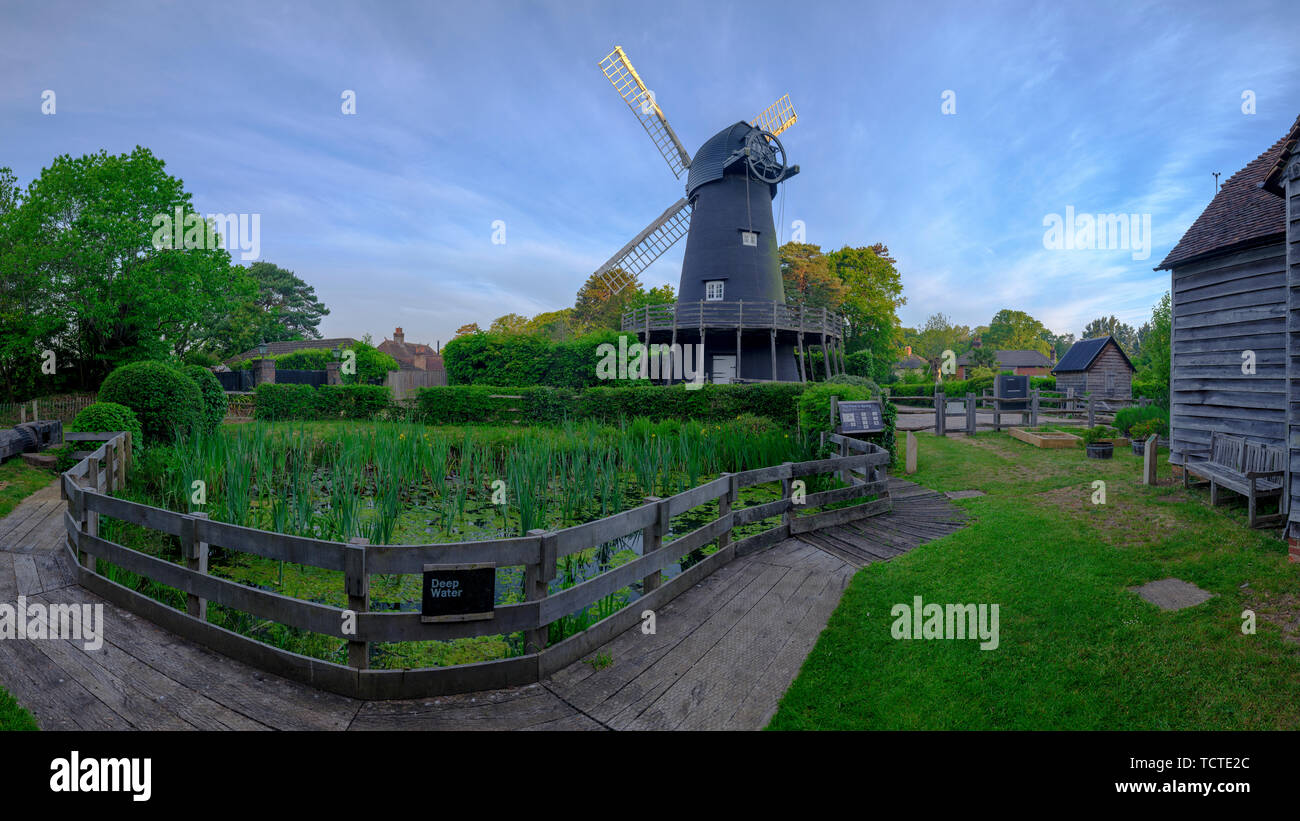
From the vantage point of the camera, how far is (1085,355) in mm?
33625

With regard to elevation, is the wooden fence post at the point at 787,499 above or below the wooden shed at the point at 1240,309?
below

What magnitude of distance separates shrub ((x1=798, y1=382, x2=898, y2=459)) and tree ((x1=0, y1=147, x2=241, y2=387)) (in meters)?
19.4

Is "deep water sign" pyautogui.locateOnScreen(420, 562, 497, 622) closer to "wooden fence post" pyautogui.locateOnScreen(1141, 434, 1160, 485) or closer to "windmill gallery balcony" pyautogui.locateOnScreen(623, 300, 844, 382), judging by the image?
"wooden fence post" pyautogui.locateOnScreen(1141, 434, 1160, 485)

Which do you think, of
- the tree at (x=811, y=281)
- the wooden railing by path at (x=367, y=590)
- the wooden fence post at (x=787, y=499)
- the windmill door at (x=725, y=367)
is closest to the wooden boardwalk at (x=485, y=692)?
the wooden railing by path at (x=367, y=590)

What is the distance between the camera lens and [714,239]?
2277 cm

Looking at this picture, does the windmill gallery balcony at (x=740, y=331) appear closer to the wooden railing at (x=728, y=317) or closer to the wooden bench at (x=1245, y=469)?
the wooden railing at (x=728, y=317)

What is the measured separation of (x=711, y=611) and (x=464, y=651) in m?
1.82

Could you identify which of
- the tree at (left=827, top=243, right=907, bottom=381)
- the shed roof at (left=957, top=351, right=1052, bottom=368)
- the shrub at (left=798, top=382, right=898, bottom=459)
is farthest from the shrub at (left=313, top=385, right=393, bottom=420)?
the shed roof at (left=957, top=351, right=1052, bottom=368)

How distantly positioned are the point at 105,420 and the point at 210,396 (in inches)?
108

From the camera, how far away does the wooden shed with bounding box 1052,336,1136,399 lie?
33.1 m

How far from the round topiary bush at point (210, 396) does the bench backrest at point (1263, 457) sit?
16782 millimetres

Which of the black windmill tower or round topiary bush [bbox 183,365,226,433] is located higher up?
the black windmill tower

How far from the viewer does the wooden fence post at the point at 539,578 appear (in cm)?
341

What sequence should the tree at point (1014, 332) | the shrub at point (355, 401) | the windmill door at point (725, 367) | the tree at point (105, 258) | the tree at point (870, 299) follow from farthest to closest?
the tree at point (1014, 332)
the tree at point (870, 299)
the windmill door at point (725, 367)
the shrub at point (355, 401)
the tree at point (105, 258)
